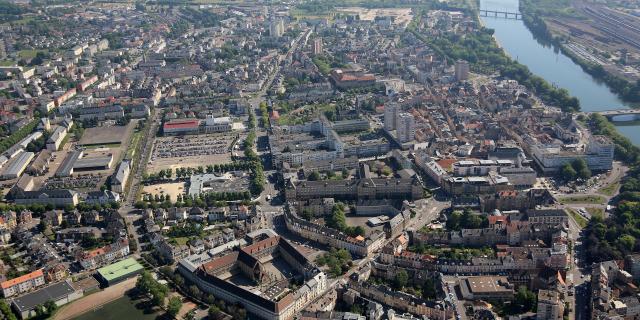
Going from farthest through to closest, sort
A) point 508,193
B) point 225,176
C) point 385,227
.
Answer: point 225,176, point 508,193, point 385,227

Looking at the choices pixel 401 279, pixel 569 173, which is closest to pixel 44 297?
pixel 401 279

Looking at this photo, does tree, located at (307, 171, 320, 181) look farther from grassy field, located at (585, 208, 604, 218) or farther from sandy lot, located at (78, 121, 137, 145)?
sandy lot, located at (78, 121, 137, 145)

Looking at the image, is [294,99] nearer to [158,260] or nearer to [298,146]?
[298,146]

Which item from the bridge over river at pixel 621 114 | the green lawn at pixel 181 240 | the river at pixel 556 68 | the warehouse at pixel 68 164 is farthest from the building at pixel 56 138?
the river at pixel 556 68

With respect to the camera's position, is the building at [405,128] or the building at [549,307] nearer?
the building at [549,307]

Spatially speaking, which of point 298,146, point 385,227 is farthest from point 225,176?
point 385,227

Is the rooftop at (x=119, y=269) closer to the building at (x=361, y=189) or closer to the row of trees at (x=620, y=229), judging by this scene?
the building at (x=361, y=189)
